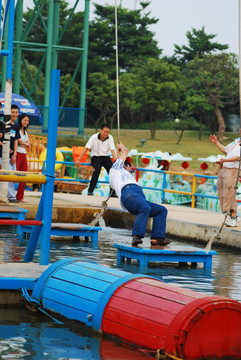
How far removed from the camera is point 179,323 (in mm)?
6023

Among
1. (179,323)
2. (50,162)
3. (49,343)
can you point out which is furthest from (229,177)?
(179,323)

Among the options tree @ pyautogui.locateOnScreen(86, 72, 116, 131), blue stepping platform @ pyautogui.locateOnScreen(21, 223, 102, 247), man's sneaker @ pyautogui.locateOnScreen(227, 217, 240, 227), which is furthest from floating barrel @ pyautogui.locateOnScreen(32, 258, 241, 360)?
tree @ pyautogui.locateOnScreen(86, 72, 116, 131)

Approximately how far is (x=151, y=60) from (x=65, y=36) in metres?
7.66

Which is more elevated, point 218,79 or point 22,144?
point 218,79

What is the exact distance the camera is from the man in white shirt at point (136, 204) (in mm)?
11172

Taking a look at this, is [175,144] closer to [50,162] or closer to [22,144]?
[22,144]

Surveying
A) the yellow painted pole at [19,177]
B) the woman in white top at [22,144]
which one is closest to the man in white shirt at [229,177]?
the woman in white top at [22,144]

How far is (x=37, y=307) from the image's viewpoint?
25.4 feet

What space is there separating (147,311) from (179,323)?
454mm

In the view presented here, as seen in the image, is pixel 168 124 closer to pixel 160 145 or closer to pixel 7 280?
pixel 160 145

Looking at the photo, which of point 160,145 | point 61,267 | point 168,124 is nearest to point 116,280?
point 61,267

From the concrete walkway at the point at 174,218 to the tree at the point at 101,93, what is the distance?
140 ft

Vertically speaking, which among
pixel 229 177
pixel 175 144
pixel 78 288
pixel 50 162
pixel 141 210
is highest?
pixel 50 162

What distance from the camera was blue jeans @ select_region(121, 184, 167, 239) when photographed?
11156 millimetres
